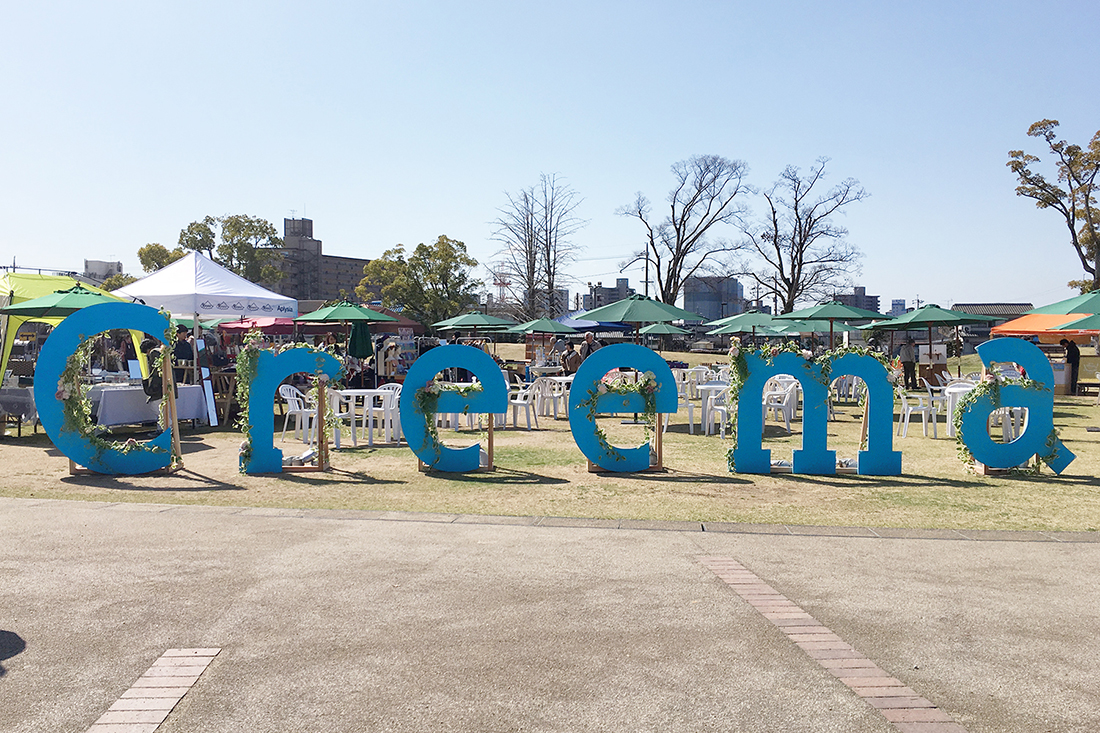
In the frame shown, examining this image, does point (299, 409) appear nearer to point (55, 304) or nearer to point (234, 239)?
point (55, 304)

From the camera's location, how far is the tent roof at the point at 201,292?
1420 centimetres

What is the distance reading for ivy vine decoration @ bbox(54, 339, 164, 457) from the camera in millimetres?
9109

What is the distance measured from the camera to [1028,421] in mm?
9305

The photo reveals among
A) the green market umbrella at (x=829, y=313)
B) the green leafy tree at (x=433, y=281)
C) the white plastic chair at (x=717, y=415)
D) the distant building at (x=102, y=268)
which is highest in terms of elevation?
the distant building at (x=102, y=268)

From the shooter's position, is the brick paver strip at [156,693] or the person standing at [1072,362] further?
the person standing at [1072,362]

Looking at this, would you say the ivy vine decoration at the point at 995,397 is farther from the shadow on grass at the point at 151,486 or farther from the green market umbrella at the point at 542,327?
the green market umbrella at the point at 542,327

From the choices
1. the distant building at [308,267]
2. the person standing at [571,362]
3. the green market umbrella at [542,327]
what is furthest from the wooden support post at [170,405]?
the distant building at [308,267]

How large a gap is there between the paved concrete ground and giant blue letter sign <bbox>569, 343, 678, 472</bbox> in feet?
9.67

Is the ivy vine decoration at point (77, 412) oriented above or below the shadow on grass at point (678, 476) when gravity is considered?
above

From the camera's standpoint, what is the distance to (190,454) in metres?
10.8

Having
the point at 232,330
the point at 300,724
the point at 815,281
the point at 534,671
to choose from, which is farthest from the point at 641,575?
the point at 815,281

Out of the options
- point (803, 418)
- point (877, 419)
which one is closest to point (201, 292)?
point (803, 418)

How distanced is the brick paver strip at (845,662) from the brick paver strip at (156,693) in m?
2.95

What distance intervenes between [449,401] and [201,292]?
7.26 meters
